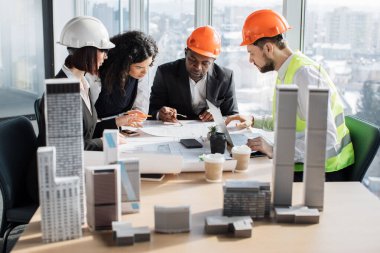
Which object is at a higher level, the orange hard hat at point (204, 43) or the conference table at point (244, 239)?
the orange hard hat at point (204, 43)

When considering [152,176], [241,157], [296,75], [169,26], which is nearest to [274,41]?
[296,75]

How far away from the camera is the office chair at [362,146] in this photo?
95.0 inches

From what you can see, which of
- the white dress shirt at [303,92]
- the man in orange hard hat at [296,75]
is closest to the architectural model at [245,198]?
the white dress shirt at [303,92]

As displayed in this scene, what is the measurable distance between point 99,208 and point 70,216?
0.29ft

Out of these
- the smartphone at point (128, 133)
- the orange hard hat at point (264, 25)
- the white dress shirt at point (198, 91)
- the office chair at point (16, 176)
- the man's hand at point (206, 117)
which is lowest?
the office chair at point (16, 176)

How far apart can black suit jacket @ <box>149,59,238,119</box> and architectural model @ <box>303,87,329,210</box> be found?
184cm

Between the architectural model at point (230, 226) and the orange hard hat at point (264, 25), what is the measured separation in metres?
1.40

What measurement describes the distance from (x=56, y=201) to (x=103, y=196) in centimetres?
14

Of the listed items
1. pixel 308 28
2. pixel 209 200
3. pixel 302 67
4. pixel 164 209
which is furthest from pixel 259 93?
pixel 164 209

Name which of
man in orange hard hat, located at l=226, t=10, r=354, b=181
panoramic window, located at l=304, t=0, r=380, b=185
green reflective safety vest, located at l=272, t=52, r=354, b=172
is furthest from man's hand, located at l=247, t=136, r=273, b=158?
panoramic window, located at l=304, t=0, r=380, b=185

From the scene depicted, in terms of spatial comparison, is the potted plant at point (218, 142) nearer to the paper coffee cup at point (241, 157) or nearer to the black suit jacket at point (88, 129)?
the paper coffee cup at point (241, 157)

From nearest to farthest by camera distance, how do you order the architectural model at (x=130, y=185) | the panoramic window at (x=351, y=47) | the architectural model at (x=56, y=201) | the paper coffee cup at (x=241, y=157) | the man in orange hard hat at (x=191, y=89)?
the architectural model at (x=56, y=201), the architectural model at (x=130, y=185), the paper coffee cup at (x=241, y=157), the man in orange hard hat at (x=191, y=89), the panoramic window at (x=351, y=47)

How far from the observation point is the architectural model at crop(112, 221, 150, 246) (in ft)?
4.59

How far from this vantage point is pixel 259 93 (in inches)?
177
